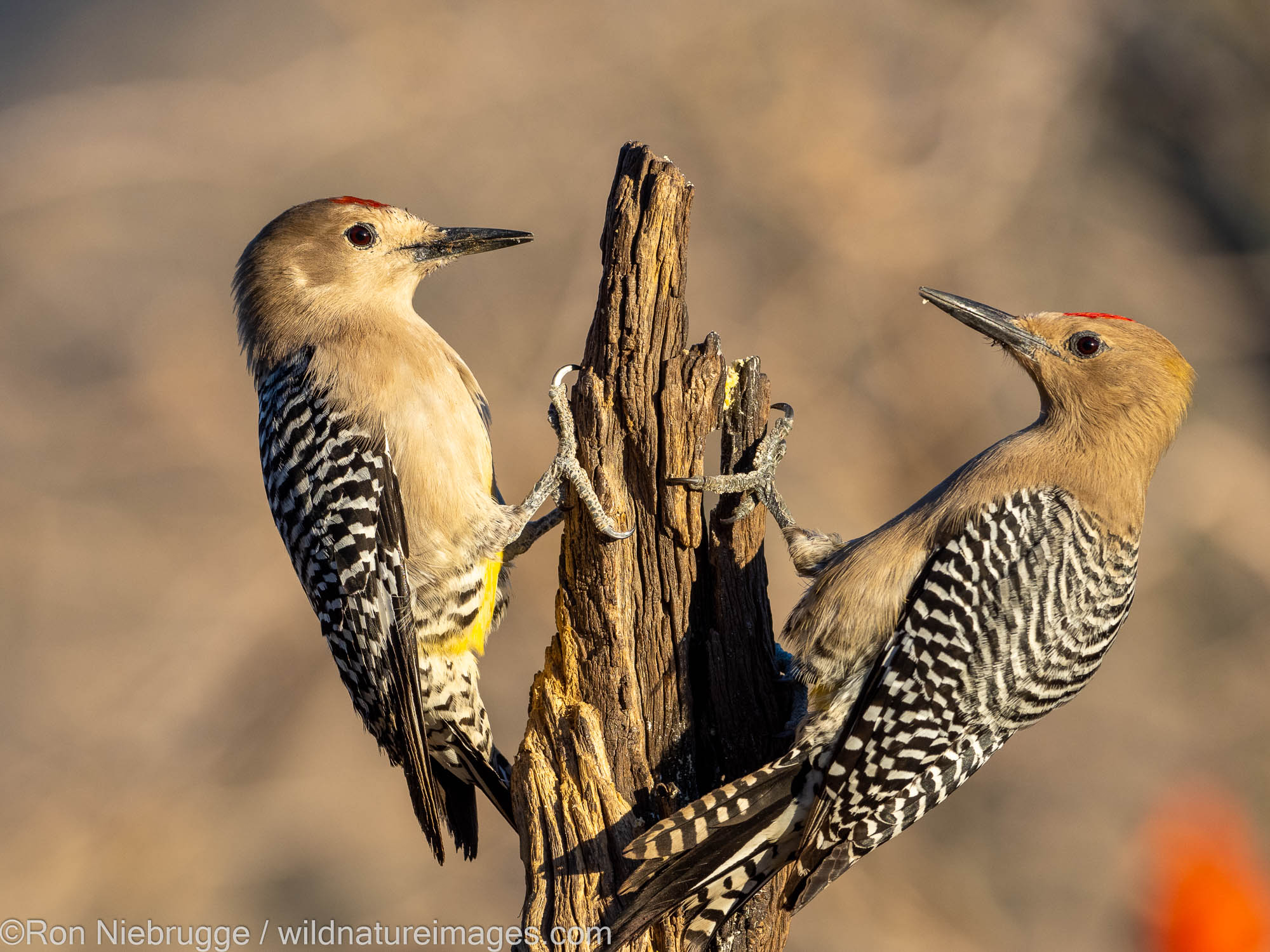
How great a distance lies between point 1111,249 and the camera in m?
10.5

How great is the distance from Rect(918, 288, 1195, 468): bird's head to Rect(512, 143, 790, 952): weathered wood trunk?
44.8 inches

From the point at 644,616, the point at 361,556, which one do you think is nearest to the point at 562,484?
the point at 644,616

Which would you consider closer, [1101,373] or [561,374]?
[561,374]

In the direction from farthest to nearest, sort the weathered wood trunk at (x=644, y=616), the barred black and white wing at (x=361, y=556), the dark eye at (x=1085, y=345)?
the dark eye at (x=1085, y=345) < the barred black and white wing at (x=361, y=556) < the weathered wood trunk at (x=644, y=616)

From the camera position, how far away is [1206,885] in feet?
28.3

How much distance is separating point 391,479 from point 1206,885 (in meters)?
8.28

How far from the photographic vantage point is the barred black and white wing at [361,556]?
3898mm

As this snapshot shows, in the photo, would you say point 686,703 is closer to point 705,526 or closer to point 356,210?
point 705,526

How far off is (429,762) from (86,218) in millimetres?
7080

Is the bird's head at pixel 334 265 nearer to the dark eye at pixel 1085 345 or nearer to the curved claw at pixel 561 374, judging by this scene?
the curved claw at pixel 561 374

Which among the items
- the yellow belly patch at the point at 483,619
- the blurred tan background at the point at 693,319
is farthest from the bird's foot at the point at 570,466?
the blurred tan background at the point at 693,319

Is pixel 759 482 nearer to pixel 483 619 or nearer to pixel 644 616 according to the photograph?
pixel 644 616

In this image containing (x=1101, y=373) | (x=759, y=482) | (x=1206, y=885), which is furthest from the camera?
(x=1206, y=885)

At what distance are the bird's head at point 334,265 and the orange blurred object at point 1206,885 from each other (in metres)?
7.87
